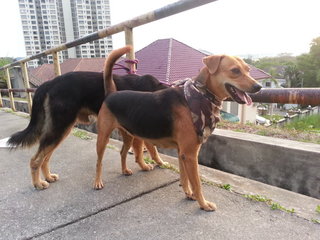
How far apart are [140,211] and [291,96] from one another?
1.64 m

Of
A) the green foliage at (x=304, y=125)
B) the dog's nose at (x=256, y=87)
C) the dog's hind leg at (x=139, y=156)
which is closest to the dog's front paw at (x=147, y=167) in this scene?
the dog's hind leg at (x=139, y=156)

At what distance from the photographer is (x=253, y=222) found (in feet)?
5.84

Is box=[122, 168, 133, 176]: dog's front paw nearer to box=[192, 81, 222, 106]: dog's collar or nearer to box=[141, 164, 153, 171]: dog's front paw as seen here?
box=[141, 164, 153, 171]: dog's front paw

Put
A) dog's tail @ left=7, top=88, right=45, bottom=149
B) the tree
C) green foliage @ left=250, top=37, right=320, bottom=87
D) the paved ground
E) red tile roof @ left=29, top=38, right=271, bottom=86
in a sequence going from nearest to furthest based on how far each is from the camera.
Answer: the paved ground → dog's tail @ left=7, top=88, right=45, bottom=149 → red tile roof @ left=29, top=38, right=271, bottom=86 → green foliage @ left=250, top=37, right=320, bottom=87 → the tree

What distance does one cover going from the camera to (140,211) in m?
1.99

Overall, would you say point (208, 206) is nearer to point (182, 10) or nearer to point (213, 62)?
point (213, 62)

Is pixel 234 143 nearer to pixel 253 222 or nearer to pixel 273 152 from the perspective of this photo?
pixel 273 152

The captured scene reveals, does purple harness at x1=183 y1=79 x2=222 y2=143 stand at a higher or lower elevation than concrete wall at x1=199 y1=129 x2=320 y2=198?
higher

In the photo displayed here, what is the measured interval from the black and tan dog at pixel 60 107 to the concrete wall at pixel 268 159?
1.01 meters

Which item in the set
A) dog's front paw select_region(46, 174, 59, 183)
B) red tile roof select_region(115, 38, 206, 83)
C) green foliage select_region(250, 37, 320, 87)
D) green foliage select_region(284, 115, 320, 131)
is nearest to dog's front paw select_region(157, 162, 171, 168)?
dog's front paw select_region(46, 174, 59, 183)

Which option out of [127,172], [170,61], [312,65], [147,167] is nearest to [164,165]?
[147,167]

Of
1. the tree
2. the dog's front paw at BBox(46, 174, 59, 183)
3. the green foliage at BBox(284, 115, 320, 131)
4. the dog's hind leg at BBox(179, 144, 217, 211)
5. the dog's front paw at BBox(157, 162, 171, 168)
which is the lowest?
the tree

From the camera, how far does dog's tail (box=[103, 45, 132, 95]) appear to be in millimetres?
2471

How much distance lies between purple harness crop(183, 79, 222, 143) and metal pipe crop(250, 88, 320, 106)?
606 millimetres
